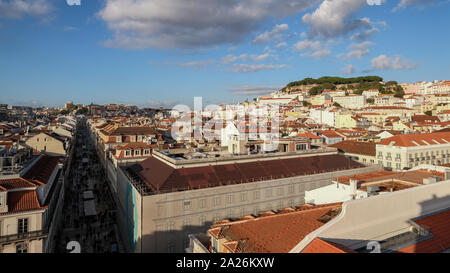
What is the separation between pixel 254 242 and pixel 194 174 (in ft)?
48.7

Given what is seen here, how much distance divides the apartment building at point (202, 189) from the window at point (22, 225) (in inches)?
302

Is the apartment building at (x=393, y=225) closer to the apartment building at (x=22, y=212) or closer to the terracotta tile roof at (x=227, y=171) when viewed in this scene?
the terracotta tile roof at (x=227, y=171)

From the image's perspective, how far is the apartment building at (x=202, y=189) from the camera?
25.5 m

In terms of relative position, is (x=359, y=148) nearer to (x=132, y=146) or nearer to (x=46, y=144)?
(x=132, y=146)

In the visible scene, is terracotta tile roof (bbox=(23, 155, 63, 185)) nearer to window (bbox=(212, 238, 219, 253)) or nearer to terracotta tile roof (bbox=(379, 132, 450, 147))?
window (bbox=(212, 238, 219, 253))

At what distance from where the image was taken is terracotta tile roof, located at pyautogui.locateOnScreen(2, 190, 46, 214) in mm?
20745

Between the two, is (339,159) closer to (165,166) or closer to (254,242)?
(165,166)

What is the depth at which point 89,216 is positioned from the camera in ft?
133

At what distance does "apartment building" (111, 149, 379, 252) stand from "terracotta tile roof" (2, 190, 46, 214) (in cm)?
728

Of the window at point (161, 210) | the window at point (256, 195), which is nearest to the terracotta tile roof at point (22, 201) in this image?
the window at point (161, 210)

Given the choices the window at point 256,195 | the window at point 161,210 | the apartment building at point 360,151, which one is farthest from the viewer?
the apartment building at point 360,151

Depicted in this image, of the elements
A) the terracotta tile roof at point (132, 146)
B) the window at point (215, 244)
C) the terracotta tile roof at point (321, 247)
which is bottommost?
the window at point (215, 244)
